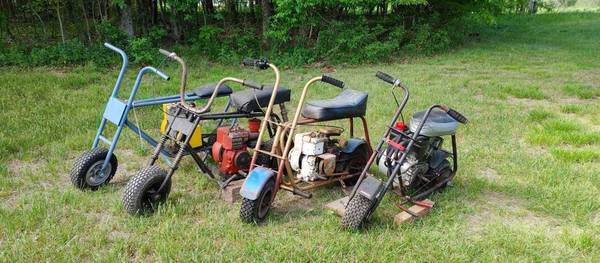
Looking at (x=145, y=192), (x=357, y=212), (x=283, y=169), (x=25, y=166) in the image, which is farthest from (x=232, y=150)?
(x=25, y=166)

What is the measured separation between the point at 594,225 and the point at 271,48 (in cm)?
894

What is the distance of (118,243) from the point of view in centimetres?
335

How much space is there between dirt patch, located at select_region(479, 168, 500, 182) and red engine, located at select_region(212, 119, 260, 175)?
2.36 metres

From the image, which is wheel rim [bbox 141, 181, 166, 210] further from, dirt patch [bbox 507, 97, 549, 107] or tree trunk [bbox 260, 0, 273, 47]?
tree trunk [bbox 260, 0, 273, 47]

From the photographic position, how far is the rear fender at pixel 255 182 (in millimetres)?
3527

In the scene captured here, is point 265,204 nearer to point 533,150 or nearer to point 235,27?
point 533,150

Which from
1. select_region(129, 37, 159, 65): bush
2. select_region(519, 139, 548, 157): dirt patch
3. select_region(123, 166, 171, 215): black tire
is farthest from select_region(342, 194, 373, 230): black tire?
select_region(129, 37, 159, 65): bush

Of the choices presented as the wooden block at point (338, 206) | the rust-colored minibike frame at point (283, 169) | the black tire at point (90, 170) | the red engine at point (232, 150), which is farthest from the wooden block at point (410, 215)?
the black tire at point (90, 170)

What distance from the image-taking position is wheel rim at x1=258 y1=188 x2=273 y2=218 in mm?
3665

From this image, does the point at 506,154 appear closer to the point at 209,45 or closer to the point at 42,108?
the point at 42,108

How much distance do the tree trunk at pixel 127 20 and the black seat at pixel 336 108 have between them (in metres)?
7.89

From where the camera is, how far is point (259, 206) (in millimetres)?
3645

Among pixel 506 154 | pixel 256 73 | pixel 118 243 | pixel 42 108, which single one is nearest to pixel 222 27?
pixel 256 73

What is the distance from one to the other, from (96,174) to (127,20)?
24.2 ft
